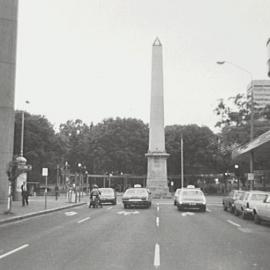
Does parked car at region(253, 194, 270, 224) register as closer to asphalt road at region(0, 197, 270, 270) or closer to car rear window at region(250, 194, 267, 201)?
car rear window at region(250, 194, 267, 201)

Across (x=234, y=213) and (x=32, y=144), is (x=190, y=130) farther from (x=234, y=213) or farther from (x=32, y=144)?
(x=234, y=213)

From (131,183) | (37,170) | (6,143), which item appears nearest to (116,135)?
(131,183)

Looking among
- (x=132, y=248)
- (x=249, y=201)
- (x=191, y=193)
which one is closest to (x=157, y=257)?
(x=132, y=248)

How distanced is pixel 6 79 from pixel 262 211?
2082 cm

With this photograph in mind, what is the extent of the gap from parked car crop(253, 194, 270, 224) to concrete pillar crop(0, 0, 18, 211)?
18940 mm

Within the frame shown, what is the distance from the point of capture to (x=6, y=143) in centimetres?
3306

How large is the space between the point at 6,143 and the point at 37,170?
40873mm

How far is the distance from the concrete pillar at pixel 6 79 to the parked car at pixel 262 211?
1894cm

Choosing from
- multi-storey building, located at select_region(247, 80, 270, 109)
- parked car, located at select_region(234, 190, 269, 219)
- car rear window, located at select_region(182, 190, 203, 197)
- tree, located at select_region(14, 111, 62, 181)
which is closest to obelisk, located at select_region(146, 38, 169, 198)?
car rear window, located at select_region(182, 190, 203, 197)

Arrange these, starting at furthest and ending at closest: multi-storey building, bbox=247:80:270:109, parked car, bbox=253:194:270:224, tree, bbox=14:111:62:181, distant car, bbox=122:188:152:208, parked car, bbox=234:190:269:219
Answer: tree, bbox=14:111:62:181 → multi-storey building, bbox=247:80:270:109 → distant car, bbox=122:188:152:208 → parked car, bbox=234:190:269:219 → parked car, bbox=253:194:270:224

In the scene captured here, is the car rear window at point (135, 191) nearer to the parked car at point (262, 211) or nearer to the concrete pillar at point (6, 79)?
the concrete pillar at point (6, 79)

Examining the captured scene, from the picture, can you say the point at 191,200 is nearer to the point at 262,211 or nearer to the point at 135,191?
the point at 135,191

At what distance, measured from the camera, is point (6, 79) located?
107 ft

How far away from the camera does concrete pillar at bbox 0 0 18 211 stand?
32.7 meters
